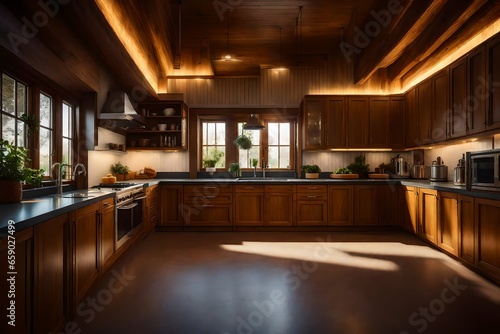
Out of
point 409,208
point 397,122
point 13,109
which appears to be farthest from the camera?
point 397,122

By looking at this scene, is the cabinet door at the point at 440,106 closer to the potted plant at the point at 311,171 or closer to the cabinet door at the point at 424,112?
the cabinet door at the point at 424,112

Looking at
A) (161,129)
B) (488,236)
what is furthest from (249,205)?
(488,236)

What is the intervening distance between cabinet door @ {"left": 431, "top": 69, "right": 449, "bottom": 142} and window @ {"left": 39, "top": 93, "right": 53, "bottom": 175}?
487cm

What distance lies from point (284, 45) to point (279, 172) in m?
2.36

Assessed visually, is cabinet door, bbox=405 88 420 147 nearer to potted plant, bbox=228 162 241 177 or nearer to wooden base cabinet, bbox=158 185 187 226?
potted plant, bbox=228 162 241 177

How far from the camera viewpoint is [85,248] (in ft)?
7.86

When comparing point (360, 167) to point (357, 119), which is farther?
point (360, 167)

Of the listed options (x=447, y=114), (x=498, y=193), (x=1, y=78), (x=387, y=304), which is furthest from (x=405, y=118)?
(x=1, y=78)

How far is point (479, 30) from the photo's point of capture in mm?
3447

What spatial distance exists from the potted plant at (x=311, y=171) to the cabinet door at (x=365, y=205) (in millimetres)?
788

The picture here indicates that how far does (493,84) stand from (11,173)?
14.8 ft

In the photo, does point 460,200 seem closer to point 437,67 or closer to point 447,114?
point 447,114

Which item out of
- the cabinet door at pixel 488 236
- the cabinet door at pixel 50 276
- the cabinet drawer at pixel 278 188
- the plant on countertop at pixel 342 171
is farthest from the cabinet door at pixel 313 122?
the cabinet door at pixel 50 276

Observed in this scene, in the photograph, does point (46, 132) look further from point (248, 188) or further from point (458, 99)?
point (458, 99)
